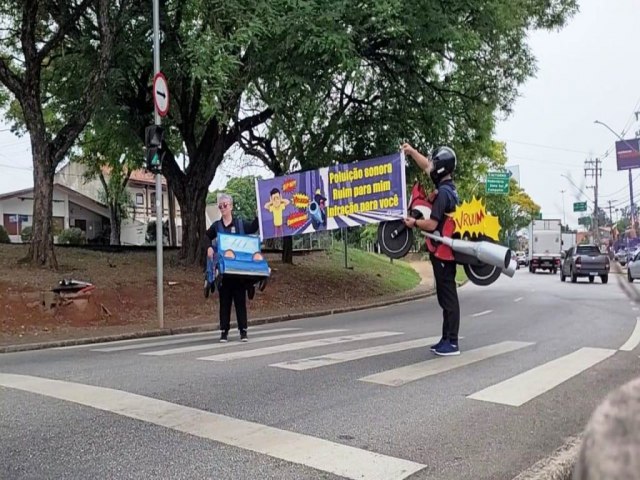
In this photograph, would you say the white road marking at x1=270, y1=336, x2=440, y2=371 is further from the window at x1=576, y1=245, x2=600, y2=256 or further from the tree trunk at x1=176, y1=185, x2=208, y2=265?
the window at x1=576, y1=245, x2=600, y2=256

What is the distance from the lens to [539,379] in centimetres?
625

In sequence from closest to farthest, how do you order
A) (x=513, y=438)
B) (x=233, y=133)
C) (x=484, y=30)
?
(x=513, y=438) → (x=484, y=30) → (x=233, y=133)

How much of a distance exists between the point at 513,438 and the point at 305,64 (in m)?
9.82

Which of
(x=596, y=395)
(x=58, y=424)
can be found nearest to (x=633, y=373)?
(x=596, y=395)

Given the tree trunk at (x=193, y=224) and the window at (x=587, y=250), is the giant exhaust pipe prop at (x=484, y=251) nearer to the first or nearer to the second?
the tree trunk at (x=193, y=224)

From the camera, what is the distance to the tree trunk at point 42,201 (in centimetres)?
1379

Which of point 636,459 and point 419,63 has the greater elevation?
point 419,63

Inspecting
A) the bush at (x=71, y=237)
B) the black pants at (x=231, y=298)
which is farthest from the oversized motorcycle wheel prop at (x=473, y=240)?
the bush at (x=71, y=237)

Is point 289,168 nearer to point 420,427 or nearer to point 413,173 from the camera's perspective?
point 413,173

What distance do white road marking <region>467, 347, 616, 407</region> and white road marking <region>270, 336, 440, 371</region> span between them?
1.87 m

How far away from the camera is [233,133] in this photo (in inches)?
725

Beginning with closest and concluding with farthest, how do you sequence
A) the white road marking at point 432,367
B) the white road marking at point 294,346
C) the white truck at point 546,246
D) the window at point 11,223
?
the white road marking at point 432,367, the white road marking at point 294,346, the window at point 11,223, the white truck at point 546,246

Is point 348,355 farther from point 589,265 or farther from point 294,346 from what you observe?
point 589,265

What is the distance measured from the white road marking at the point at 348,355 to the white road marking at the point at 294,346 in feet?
2.35
